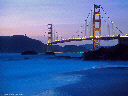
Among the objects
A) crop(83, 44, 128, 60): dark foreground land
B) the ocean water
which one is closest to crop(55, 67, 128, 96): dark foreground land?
the ocean water

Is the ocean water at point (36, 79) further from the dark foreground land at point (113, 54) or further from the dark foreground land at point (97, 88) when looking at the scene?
the dark foreground land at point (113, 54)

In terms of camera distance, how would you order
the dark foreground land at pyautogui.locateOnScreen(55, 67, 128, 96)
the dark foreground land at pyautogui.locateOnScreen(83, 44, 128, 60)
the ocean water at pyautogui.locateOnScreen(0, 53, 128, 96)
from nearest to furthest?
the dark foreground land at pyautogui.locateOnScreen(55, 67, 128, 96) < the ocean water at pyautogui.locateOnScreen(0, 53, 128, 96) < the dark foreground land at pyautogui.locateOnScreen(83, 44, 128, 60)

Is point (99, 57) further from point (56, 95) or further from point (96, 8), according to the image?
point (56, 95)

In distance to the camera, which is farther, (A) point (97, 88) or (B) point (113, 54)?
(B) point (113, 54)

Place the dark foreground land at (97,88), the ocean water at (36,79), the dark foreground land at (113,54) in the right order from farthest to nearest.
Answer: the dark foreground land at (113,54)
the ocean water at (36,79)
the dark foreground land at (97,88)

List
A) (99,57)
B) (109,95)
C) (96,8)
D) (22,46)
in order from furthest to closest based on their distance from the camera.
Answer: (22,46) < (96,8) < (99,57) < (109,95)

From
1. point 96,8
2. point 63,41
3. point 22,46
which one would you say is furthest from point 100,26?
point 22,46

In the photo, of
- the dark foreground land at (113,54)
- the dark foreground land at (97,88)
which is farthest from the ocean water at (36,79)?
the dark foreground land at (113,54)

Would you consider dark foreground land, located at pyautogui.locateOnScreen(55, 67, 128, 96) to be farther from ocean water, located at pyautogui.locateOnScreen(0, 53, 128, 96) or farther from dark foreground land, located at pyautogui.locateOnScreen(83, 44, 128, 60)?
dark foreground land, located at pyautogui.locateOnScreen(83, 44, 128, 60)

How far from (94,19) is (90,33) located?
252cm

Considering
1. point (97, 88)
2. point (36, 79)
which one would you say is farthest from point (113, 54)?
point (97, 88)

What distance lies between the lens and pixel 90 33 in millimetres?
33375

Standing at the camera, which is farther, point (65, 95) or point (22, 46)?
point (22, 46)

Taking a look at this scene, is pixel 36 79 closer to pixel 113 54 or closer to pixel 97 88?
pixel 97 88
